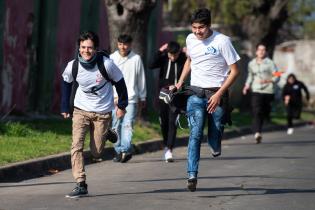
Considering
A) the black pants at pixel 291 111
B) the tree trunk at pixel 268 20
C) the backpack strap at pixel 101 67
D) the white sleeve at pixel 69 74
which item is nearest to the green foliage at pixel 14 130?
the white sleeve at pixel 69 74

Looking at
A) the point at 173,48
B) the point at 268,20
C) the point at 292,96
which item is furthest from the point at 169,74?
the point at 268,20

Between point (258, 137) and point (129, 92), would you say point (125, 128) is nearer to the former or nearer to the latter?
point (129, 92)

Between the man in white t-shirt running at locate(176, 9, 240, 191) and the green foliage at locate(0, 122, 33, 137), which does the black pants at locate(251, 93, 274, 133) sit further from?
the man in white t-shirt running at locate(176, 9, 240, 191)

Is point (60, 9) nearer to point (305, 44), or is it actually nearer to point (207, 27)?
point (207, 27)

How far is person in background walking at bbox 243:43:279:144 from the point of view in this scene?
1792cm

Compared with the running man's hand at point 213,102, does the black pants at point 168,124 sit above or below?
below

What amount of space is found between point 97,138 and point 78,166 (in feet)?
1.49

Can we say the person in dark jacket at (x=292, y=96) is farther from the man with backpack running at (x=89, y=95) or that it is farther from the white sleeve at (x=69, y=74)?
the white sleeve at (x=69, y=74)

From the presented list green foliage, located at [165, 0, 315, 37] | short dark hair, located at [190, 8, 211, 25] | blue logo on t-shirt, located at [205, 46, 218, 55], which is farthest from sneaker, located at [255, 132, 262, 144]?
green foliage, located at [165, 0, 315, 37]

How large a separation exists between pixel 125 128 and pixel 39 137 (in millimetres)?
1995

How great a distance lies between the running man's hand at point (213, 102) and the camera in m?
10.0

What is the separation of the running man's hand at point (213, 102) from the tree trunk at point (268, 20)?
63.7ft

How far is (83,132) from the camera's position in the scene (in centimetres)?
1005

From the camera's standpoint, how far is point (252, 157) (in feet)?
50.1
